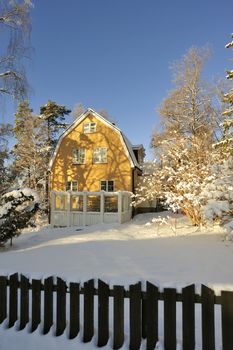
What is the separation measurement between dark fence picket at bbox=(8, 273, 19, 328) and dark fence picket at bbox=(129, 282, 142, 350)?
5.76 feet

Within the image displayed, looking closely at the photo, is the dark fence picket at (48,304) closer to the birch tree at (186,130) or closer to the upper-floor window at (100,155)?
the birch tree at (186,130)

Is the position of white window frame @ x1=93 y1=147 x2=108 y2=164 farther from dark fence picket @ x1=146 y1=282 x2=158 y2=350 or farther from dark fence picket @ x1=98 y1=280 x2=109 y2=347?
dark fence picket @ x1=146 y1=282 x2=158 y2=350

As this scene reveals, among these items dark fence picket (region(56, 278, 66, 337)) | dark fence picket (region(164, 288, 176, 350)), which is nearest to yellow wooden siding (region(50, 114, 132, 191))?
dark fence picket (region(56, 278, 66, 337))

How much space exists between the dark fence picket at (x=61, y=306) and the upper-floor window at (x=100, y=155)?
22.5 meters

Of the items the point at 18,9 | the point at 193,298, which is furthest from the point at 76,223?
the point at 193,298

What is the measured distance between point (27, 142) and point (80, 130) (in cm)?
568

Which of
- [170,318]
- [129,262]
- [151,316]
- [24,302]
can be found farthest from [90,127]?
[170,318]

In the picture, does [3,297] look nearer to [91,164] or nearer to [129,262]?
[129,262]

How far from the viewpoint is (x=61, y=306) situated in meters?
4.11

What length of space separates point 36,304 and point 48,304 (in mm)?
199

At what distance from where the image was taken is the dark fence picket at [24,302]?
4.33 meters

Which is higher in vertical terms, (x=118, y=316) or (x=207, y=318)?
(x=207, y=318)

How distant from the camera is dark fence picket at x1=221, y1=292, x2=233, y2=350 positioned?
3.25 meters

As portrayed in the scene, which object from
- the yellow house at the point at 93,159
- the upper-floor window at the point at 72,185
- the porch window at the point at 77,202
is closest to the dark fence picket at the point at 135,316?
the porch window at the point at 77,202
